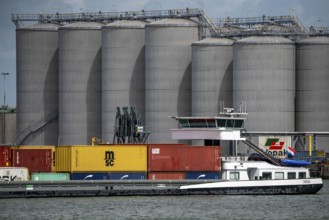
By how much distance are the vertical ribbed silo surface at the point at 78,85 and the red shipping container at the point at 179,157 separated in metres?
61.8

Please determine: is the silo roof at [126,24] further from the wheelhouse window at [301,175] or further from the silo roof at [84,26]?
the wheelhouse window at [301,175]

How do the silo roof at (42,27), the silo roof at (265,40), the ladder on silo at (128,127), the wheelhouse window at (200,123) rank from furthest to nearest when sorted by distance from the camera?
the silo roof at (42,27), the silo roof at (265,40), the ladder on silo at (128,127), the wheelhouse window at (200,123)

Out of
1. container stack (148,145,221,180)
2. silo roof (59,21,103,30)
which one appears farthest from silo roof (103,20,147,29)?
container stack (148,145,221,180)

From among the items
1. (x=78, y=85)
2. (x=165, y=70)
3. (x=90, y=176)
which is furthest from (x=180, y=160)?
(x=78, y=85)

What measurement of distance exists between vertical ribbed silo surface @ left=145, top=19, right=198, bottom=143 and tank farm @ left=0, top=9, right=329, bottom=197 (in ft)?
0.41

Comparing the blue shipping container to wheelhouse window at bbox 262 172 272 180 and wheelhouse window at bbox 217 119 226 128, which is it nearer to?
wheelhouse window at bbox 217 119 226 128

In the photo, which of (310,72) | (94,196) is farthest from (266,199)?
(310,72)

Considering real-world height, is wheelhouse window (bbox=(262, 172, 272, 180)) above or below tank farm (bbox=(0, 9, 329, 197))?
below

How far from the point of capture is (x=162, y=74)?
139 metres

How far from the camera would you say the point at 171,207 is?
81562 millimetres

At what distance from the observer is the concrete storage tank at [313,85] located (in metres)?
134

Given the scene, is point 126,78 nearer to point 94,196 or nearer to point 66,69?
point 66,69

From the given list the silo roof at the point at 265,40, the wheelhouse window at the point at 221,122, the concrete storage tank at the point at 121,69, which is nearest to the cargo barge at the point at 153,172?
the wheelhouse window at the point at 221,122

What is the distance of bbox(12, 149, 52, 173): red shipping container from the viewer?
85.2 metres
